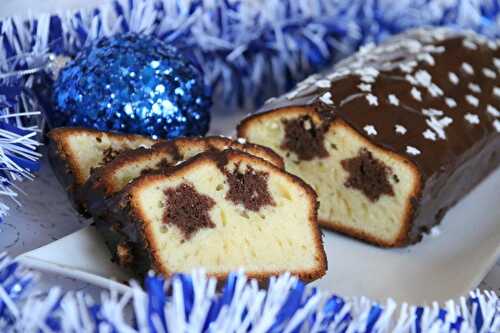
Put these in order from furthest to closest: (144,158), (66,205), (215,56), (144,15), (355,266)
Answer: (215,56) < (144,15) < (66,205) < (355,266) < (144,158)

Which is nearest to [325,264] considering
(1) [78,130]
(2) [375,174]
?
(2) [375,174]

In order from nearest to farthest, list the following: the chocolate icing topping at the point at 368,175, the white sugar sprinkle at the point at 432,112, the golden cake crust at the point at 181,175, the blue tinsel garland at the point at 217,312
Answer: the blue tinsel garland at the point at 217,312
the golden cake crust at the point at 181,175
the chocolate icing topping at the point at 368,175
the white sugar sprinkle at the point at 432,112

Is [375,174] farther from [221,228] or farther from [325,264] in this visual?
[221,228]

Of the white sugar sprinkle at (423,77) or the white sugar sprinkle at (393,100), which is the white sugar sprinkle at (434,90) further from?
the white sugar sprinkle at (393,100)

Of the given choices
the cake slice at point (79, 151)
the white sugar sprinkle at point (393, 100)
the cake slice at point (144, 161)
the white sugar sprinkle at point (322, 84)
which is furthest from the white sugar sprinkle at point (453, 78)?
the cake slice at point (79, 151)

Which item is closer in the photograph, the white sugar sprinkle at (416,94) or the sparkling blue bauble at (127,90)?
the sparkling blue bauble at (127,90)

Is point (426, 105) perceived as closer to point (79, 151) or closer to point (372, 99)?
point (372, 99)

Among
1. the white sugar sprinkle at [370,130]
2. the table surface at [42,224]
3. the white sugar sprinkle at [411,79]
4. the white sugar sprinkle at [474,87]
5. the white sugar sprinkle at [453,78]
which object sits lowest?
the table surface at [42,224]

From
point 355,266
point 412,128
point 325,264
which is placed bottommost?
point 355,266
